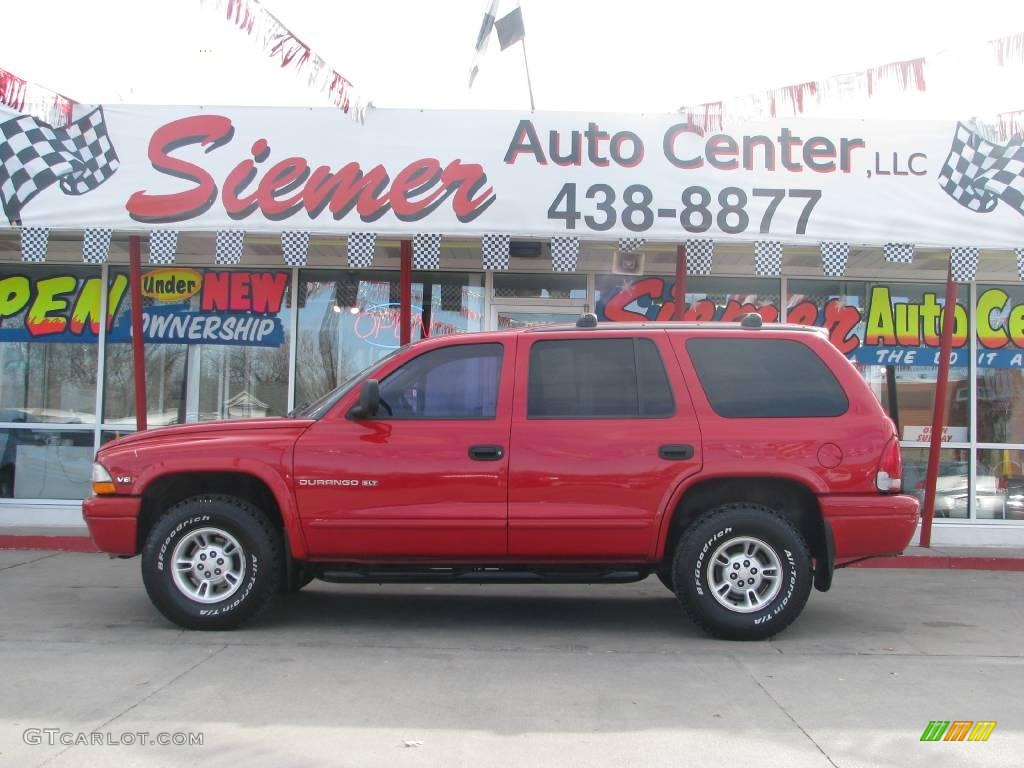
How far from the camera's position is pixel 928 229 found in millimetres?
8695

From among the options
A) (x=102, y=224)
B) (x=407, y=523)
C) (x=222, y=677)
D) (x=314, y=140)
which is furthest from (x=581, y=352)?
(x=102, y=224)

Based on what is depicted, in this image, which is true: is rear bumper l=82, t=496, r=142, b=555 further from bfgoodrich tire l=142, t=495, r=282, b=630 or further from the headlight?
bfgoodrich tire l=142, t=495, r=282, b=630

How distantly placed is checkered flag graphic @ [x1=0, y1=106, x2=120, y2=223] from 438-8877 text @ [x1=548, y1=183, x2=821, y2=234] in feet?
13.5

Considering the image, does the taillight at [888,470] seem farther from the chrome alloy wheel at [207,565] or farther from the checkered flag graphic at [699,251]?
the chrome alloy wheel at [207,565]

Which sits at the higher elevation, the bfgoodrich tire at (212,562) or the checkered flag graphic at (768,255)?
the checkered flag graphic at (768,255)

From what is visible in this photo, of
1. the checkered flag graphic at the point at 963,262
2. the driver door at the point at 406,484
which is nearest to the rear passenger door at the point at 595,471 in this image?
the driver door at the point at 406,484

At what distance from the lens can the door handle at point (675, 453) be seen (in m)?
5.98

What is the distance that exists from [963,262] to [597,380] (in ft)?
14.8

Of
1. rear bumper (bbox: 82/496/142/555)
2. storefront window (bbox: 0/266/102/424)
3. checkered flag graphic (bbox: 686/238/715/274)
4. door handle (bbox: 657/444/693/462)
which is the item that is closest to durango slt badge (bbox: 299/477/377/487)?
rear bumper (bbox: 82/496/142/555)

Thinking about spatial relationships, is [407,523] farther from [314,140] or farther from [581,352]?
[314,140]

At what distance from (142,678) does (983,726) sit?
428cm

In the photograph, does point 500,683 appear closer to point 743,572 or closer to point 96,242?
point 743,572

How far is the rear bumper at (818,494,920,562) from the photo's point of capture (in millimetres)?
5949

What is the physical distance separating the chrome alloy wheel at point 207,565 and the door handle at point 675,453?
272 cm
